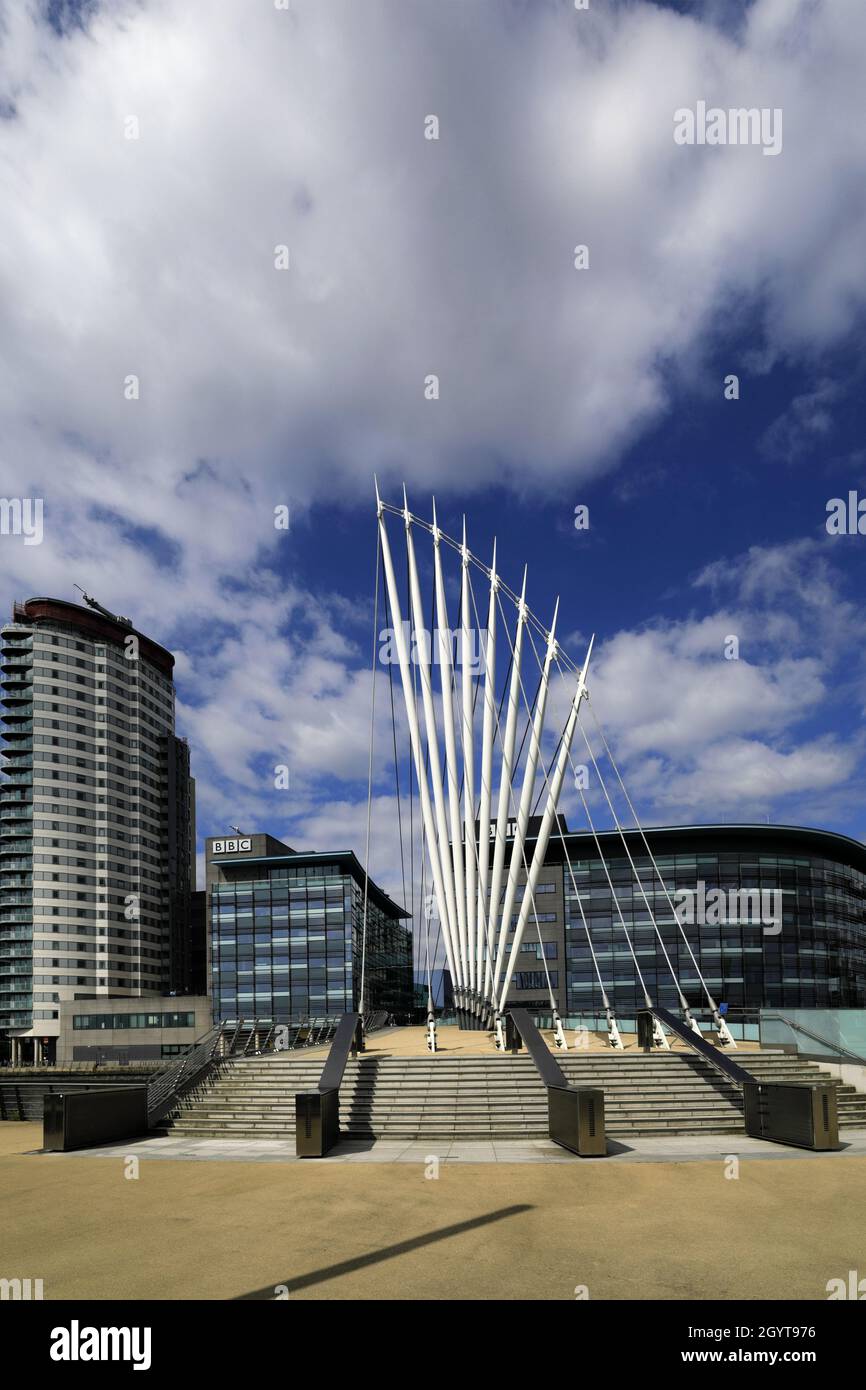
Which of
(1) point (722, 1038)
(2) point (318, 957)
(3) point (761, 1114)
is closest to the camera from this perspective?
(3) point (761, 1114)

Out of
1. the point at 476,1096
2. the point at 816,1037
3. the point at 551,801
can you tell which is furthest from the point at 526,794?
the point at 476,1096

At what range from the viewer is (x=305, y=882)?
97.6 metres

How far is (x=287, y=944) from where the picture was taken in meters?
96.3

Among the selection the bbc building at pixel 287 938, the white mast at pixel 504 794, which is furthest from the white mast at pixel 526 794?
the bbc building at pixel 287 938

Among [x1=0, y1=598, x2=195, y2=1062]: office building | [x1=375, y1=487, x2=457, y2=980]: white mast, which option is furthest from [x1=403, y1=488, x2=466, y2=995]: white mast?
[x1=0, y1=598, x2=195, y2=1062]: office building

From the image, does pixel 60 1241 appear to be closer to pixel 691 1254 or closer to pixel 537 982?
pixel 691 1254

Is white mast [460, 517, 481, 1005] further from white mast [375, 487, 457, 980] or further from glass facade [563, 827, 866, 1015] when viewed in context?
glass facade [563, 827, 866, 1015]

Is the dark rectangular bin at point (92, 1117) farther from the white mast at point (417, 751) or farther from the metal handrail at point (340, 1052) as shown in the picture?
the white mast at point (417, 751)

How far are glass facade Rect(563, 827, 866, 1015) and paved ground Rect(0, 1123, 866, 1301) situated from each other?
72946 millimetres

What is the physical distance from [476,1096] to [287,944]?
77.2 metres

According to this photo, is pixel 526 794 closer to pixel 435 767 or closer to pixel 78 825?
pixel 435 767

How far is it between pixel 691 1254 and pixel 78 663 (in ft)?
428

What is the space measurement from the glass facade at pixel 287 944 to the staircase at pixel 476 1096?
69.5 meters
